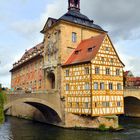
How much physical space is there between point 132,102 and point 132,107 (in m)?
1.18

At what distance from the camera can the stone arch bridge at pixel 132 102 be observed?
4028 cm

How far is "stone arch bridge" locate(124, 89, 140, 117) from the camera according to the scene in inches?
1586

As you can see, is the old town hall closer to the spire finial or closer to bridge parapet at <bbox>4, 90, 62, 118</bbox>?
bridge parapet at <bbox>4, 90, 62, 118</bbox>

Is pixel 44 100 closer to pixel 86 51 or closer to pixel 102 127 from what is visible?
pixel 102 127

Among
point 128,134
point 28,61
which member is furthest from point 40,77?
point 128,134

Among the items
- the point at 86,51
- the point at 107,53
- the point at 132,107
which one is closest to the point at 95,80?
the point at 107,53

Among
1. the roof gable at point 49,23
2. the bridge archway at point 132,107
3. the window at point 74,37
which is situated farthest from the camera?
the bridge archway at point 132,107

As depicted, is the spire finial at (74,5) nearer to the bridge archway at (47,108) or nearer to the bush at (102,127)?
the bridge archway at (47,108)

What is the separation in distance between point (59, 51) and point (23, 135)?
12296 mm

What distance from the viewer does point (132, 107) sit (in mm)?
A: 45312

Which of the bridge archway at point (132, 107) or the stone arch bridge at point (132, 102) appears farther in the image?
the bridge archway at point (132, 107)

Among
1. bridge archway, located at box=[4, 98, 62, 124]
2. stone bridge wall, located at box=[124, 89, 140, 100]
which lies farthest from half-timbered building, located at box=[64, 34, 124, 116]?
stone bridge wall, located at box=[124, 89, 140, 100]

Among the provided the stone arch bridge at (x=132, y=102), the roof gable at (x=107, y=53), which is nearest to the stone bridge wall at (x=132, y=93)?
the stone arch bridge at (x=132, y=102)

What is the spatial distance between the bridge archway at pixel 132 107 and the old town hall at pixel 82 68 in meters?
13.8
